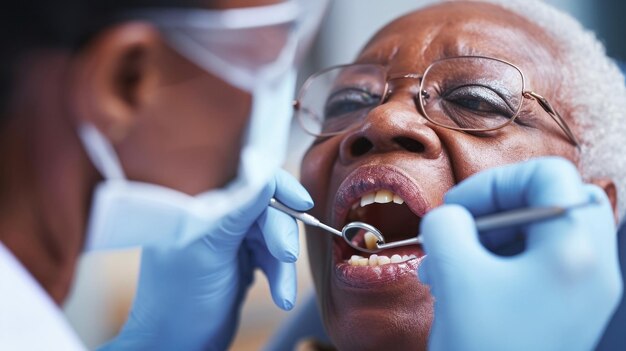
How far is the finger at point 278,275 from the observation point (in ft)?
4.63

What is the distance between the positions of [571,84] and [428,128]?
38 cm

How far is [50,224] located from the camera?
89 centimetres

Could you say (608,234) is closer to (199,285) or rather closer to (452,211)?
(452,211)

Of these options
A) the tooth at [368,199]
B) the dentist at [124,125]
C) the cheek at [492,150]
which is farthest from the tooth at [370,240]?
the dentist at [124,125]

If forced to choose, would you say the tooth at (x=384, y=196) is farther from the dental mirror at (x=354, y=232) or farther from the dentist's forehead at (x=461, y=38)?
the dentist's forehead at (x=461, y=38)

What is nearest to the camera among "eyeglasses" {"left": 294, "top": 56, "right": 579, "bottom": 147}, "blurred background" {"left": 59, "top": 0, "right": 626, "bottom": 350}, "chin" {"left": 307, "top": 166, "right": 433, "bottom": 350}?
"chin" {"left": 307, "top": 166, "right": 433, "bottom": 350}

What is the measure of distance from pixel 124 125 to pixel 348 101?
0.78 meters

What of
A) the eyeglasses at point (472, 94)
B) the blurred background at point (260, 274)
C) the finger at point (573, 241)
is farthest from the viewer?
the blurred background at point (260, 274)

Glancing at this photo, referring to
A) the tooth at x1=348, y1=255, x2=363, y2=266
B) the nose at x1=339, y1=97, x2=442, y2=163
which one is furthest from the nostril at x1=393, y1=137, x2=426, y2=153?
the tooth at x1=348, y1=255, x2=363, y2=266

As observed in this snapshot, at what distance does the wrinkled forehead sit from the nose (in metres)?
0.14

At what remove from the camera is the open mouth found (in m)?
1.29

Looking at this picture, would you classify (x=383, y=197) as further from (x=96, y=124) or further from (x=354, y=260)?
(x=96, y=124)

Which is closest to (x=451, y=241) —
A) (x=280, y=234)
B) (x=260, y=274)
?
(x=280, y=234)

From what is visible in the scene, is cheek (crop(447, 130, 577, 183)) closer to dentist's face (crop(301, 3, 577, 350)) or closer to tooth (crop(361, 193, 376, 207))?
dentist's face (crop(301, 3, 577, 350))
